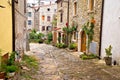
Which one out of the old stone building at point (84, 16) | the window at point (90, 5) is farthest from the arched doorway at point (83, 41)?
the window at point (90, 5)

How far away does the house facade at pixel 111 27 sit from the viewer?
9992mm

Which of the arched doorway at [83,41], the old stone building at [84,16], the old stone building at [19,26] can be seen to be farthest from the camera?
the arched doorway at [83,41]

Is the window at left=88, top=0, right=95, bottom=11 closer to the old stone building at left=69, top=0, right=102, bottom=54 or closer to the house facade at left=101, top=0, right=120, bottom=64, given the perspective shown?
the old stone building at left=69, top=0, right=102, bottom=54

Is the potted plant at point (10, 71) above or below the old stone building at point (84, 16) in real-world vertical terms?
below

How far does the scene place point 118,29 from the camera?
9891 millimetres

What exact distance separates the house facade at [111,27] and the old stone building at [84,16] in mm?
881

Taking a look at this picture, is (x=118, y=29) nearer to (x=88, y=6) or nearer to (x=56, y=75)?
(x=56, y=75)

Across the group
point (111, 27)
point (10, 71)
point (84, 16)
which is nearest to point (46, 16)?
point (84, 16)

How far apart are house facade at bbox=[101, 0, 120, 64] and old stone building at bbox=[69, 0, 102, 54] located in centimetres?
88

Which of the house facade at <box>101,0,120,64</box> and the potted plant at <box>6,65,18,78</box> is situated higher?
the house facade at <box>101,0,120,64</box>

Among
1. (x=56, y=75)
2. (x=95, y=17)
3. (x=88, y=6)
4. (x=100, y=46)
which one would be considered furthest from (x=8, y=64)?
(x=88, y=6)

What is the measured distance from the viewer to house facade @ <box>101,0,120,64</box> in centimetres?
999

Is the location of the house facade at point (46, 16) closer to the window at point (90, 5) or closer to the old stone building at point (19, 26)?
the window at point (90, 5)

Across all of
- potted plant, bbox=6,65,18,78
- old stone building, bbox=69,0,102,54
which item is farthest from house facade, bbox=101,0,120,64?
potted plant, bbox=6,65,18,78
